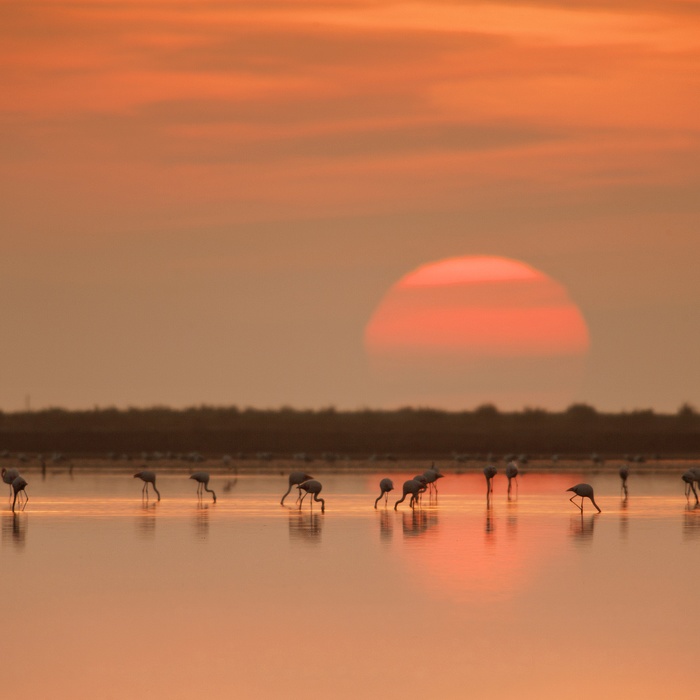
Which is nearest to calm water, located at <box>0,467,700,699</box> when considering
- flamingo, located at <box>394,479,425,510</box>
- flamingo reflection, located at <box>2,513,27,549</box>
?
flamingo reflection, located at <box>2,513,27,549</box>

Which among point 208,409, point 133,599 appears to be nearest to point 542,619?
point 133,599

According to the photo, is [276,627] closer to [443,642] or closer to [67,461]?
[443,642]

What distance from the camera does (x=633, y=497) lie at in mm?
38688

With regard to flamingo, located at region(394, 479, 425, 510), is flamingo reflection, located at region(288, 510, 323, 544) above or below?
below

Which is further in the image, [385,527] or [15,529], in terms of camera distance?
[385,527]

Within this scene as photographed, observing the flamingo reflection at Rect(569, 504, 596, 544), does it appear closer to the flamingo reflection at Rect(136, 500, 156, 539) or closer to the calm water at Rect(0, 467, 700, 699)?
the calm water at Rect(0, 467, 700, 699)

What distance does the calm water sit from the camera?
1307cm

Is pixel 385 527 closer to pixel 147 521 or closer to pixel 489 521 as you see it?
pixel 489 521

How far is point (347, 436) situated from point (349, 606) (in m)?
79.3

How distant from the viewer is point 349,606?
673 inches

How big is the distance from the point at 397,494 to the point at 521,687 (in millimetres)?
27654

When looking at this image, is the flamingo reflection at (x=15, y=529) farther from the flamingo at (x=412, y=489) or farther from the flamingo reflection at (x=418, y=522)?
the flamingo at (x=412, y=489)

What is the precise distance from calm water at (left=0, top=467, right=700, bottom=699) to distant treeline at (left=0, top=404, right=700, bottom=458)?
160 feet

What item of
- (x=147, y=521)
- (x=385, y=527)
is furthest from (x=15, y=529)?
(x=385, y=527)
